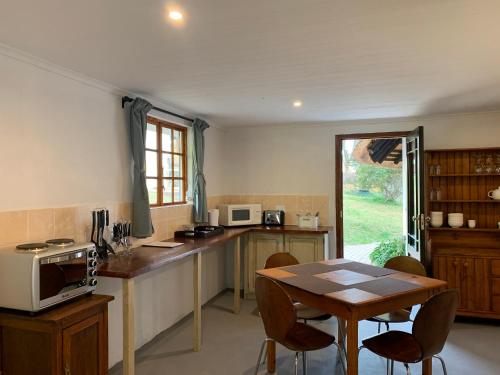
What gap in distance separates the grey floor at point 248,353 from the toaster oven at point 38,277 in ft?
3.91

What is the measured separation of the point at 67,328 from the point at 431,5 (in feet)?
7.85

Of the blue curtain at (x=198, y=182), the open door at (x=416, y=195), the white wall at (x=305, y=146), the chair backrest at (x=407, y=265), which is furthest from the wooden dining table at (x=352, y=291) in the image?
the white wall at (x=305, y=146)

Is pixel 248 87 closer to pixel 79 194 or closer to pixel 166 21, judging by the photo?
A: pixel 166 21

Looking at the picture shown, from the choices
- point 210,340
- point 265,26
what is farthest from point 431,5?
point 210,340

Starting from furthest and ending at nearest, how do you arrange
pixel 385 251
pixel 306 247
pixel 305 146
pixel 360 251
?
pixel 360 251
pixel 385 251
pixel 305 146
pixel 306 247

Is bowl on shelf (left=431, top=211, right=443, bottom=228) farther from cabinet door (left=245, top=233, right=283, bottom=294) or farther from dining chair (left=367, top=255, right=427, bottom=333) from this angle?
cabinet door (left=245, top=233, right=283, bottom=294)

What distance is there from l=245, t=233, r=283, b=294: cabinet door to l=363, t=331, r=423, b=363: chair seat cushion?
217cm

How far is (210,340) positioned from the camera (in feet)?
11.3

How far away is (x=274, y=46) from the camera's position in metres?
2.15

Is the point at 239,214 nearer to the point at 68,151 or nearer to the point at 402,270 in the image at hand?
the point at 402,270

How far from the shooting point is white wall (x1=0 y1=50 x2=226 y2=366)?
2.20 meters

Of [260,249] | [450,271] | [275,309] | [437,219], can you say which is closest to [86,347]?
[275,309]

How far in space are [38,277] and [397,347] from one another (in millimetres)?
2069

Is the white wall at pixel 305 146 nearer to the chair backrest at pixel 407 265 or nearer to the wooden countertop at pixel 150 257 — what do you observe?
the wooden countertop at pixel 150 257
